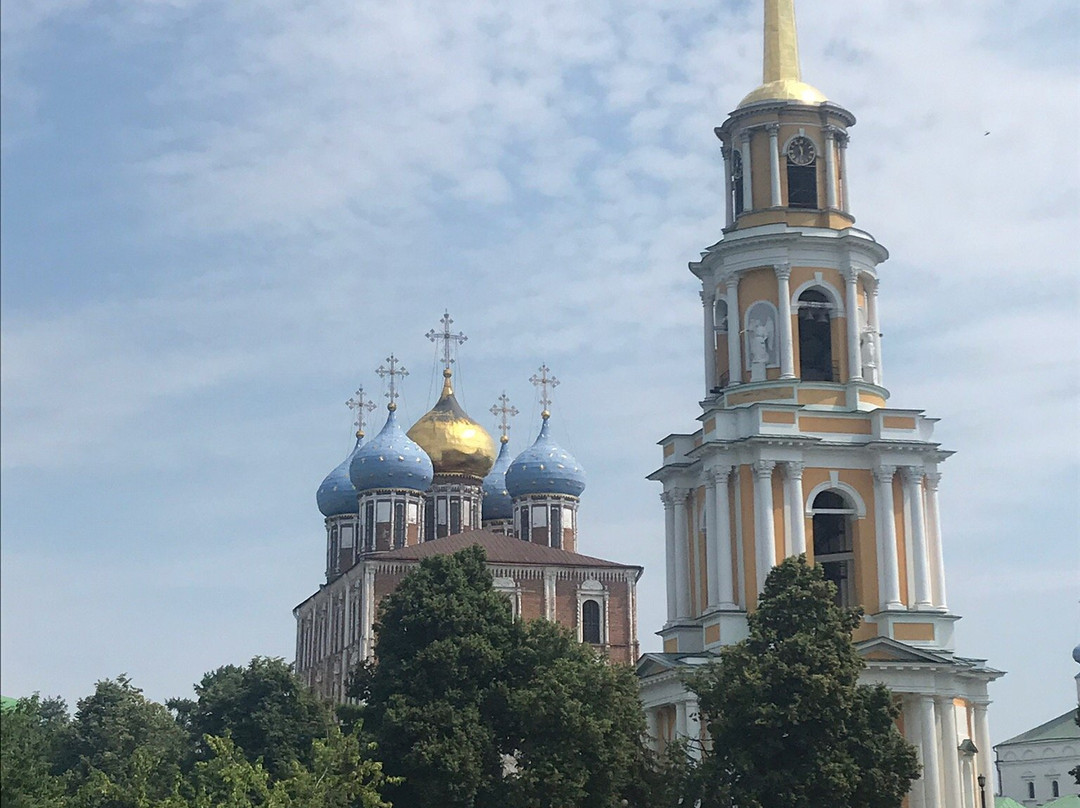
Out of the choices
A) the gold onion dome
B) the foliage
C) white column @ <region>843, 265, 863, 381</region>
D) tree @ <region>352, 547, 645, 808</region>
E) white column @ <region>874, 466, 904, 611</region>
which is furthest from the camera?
the gold onion dome

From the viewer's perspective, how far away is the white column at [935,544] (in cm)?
3703

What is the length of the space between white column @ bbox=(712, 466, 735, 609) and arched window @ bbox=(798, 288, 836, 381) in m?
3.65

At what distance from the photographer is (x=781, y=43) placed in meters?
41.8

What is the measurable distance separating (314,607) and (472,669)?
41.6 metres

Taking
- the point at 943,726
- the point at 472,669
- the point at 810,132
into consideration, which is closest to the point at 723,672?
the point at 472,669

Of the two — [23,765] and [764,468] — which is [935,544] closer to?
[764,468]

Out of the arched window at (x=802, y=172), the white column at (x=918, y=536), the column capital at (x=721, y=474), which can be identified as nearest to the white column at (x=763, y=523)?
the column capital at (x=721, y=474)

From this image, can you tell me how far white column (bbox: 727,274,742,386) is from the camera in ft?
128

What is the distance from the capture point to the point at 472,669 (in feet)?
106

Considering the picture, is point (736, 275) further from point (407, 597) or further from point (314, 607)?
point (314, 607)

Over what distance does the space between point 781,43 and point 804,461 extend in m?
10.9

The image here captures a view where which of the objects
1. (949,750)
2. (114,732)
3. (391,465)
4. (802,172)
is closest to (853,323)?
(802,172)

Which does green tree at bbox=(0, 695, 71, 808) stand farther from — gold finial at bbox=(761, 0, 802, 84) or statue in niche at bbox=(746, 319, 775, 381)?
gold finial at bbox=(761, 0, 802, 84)

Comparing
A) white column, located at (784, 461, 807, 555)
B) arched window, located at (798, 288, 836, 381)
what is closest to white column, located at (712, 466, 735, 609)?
white column, located at (784, 461, 807, 555)
